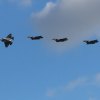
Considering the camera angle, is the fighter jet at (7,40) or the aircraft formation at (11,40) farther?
the fighter jet at (7,40)

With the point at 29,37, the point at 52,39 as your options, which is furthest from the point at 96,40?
the point at 29,37

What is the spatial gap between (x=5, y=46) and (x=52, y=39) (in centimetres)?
1210

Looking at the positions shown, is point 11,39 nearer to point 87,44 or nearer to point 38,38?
point 38,38

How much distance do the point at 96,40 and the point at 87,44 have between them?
3.81m

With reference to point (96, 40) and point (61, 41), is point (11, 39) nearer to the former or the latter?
point (61, 41)

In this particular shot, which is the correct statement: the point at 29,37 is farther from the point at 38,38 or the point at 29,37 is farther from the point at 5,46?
the point at 5,46

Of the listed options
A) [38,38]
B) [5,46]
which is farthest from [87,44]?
[5,46]

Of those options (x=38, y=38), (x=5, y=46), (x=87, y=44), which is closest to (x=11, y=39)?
(x=5, y=46)

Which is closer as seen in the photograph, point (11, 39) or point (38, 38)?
point (38, 38)

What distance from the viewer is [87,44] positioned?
258ft

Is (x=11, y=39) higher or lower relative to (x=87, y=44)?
higher

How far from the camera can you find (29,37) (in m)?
79.3

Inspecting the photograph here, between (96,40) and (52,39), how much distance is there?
10655mm

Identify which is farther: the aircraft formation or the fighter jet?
the fighter jet
